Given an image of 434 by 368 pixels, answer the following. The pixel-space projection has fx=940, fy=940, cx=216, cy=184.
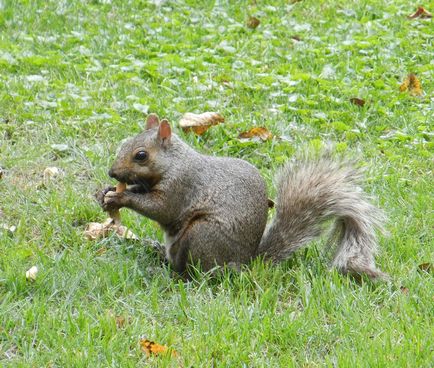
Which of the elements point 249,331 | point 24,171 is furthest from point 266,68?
point 249,331

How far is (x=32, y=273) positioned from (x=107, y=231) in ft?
1.62

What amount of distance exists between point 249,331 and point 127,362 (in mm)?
400

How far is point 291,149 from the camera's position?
4453mm

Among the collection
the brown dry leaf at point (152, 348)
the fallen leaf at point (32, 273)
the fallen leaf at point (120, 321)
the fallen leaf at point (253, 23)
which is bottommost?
the fallen leaf at point (32, 273)

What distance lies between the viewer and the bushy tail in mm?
3305

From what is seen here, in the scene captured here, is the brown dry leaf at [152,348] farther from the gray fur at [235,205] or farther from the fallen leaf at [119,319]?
the gray fur at [235,205]

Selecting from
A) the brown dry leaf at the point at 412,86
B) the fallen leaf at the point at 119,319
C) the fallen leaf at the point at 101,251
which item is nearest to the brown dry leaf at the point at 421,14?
the brown dry leaf at the point at 412,86

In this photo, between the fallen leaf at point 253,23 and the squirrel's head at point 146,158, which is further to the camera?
the fallen leaf at point 253,23

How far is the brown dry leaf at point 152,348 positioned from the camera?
2705 mm

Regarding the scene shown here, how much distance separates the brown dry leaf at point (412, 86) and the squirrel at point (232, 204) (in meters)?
1.86

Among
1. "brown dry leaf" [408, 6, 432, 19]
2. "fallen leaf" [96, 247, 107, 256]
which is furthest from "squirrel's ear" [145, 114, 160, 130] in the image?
"brown dry leaf" [408, 6, 432, 19]

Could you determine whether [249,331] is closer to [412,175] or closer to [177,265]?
[177,265]

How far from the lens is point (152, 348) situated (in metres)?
2.73

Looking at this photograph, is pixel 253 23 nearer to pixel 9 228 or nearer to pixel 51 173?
pixel 51 173
